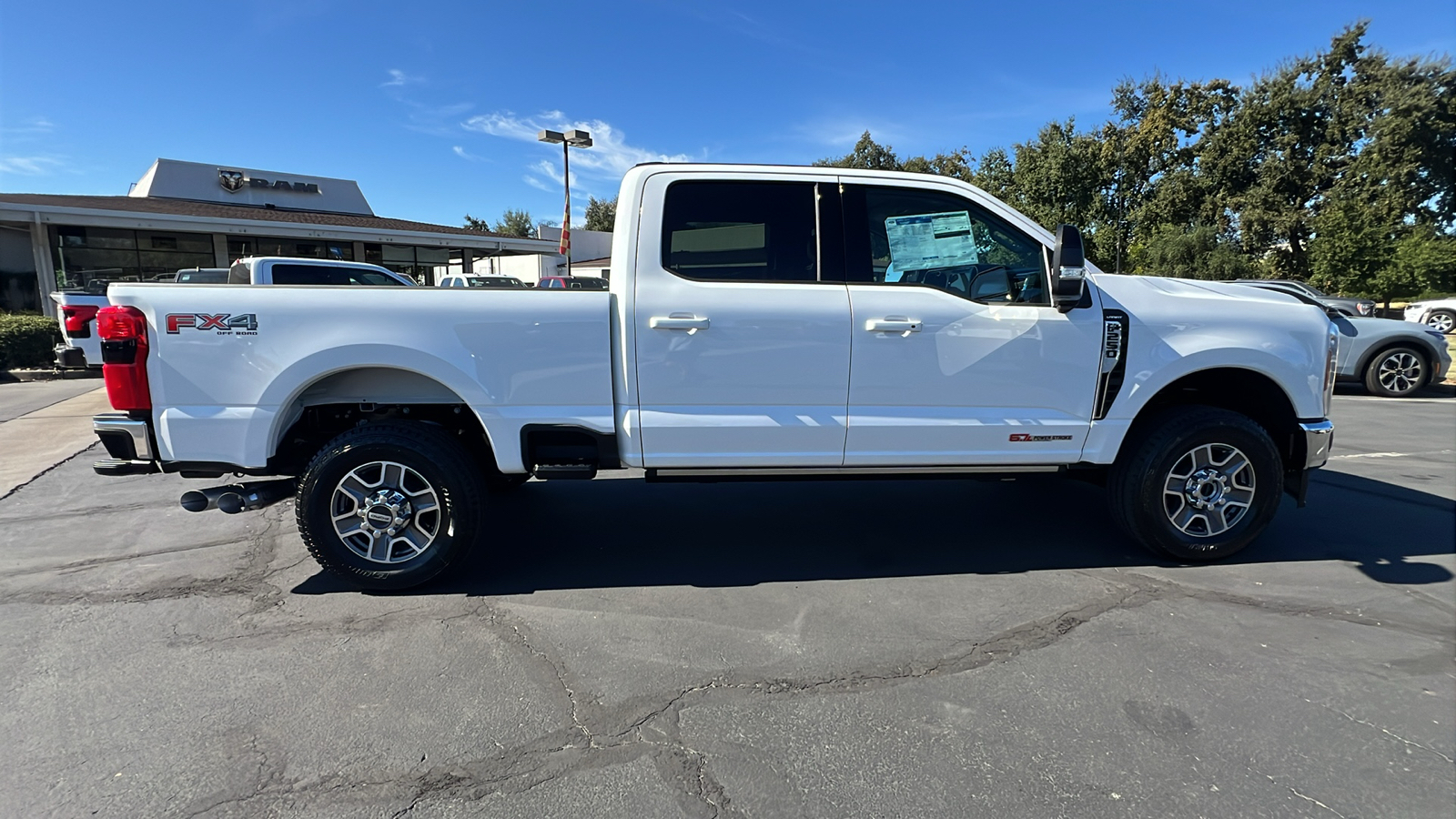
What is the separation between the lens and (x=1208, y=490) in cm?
417

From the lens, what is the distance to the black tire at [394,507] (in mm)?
3740

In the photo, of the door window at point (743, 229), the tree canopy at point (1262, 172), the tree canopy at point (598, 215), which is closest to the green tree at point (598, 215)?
the tree canopy at point (598, 215)

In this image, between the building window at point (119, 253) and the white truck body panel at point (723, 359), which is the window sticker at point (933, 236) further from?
the building window at point (119, 253)

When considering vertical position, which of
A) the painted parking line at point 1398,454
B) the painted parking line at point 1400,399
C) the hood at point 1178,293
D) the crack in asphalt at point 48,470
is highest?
the hood at point 1178,293

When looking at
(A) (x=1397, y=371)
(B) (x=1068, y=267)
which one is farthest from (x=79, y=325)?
(A) (x=1397, y=371)

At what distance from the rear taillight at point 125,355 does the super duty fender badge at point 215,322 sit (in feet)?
0.44

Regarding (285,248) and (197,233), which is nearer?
(197,233)

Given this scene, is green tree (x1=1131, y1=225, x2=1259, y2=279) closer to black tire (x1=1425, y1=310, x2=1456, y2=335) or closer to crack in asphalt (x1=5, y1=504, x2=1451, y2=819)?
black tire (x1=1425, y1=310, x2=1456, y2=335)

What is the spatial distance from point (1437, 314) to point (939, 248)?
2772cm

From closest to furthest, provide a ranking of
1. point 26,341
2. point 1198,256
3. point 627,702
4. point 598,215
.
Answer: point 627,702, point 26,341, point 1198,256, point 598,215

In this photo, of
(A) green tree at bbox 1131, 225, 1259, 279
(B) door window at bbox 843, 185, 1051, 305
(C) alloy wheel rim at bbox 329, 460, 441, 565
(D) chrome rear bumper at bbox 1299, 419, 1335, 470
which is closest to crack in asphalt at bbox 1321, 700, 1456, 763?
(D) chrome rear bumper at bbox 1299, 419, 1335, 470

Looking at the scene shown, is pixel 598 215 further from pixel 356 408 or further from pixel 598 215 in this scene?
pixel 356 408

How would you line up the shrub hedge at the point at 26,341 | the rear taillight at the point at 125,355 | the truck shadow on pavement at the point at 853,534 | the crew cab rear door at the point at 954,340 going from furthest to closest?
the shrub hedge at the point at 26,341, the truck shadow on pavement at the point at 853,534, the crew cab rear door at the point at 954,340, the rear taillight at the point at 125,355

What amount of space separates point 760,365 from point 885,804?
2.10m
